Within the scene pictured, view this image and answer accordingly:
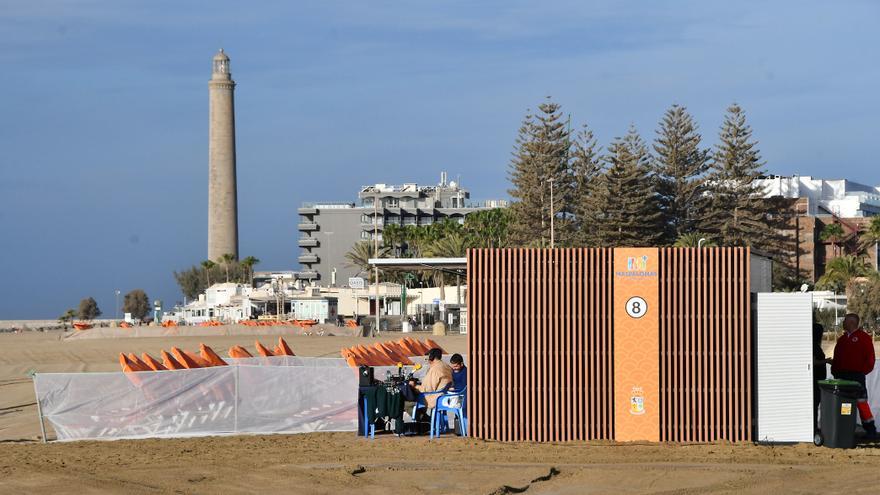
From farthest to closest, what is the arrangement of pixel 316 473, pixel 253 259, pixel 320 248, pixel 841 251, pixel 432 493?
1. pixel 320 248
2. pixel 253 259
3. pixel 841 251
4. pixel 316 473
5. pixel 432 493

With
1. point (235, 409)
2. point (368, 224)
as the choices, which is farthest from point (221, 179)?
point (235, 409)

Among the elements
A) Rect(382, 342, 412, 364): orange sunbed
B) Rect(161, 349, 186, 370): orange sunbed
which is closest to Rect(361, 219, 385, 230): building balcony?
Rect(382, 342, 412, 364): orange sunbed

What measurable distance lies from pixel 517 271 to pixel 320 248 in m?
110

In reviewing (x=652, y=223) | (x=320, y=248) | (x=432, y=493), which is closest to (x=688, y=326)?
(x=432, y=493)

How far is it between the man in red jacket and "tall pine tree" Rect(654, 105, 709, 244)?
54.8m

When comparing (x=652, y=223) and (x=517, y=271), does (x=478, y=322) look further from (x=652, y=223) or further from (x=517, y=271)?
(x=652, y=223)

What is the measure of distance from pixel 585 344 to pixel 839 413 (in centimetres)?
264

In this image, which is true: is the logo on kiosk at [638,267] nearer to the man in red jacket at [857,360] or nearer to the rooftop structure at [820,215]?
the man in red jacket at [857,360]

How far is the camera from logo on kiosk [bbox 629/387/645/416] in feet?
45.9

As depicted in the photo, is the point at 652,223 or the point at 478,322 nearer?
the point at 478,322

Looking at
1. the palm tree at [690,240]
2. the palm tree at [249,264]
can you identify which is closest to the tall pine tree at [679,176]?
the palm tree at [690,240]

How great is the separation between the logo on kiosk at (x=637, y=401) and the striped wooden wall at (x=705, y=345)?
0.21m

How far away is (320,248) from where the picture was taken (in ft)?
406

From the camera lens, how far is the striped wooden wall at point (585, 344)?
13.9 meters
